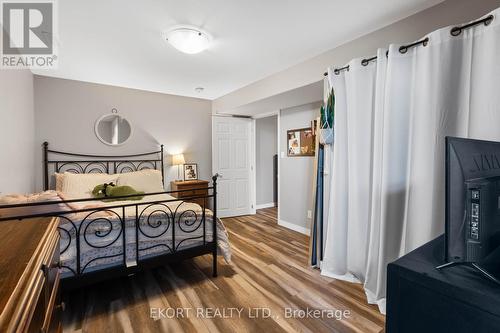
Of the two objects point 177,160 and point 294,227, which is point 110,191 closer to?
point 177,160

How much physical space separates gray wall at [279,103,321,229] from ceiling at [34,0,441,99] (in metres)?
0.95

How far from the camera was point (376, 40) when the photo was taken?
2.09 meters

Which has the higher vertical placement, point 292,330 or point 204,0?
point 204,0

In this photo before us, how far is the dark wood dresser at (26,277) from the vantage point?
20.2 inches

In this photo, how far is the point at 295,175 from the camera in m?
3.87

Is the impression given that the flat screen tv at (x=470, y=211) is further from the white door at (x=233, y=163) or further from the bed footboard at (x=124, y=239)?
the white door at (x=233, y=163)

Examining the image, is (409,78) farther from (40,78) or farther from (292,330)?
(40,78)

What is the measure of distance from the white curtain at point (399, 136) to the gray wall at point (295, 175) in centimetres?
131

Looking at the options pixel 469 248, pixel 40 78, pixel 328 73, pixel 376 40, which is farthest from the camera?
pixel 40 78

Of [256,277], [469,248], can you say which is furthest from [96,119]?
[469,248]

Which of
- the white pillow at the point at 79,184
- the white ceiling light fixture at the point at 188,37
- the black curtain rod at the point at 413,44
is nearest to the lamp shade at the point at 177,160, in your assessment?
the white pillow at the point at 79,184

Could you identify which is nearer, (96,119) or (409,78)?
(409,78)

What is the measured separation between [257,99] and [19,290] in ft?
10.7

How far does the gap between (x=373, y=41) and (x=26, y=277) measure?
2.67m
